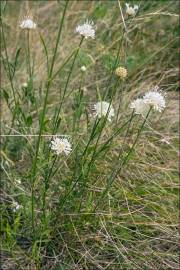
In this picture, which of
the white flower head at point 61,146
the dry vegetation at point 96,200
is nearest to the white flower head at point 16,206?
the dry vegetation at point 96,200

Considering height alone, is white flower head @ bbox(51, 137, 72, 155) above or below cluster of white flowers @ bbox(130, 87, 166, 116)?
below

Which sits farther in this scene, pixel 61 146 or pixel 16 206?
pixel 16 206

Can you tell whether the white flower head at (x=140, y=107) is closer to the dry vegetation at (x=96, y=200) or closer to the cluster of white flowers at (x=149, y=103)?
the cluster of white flowers at (x=149, y=103)

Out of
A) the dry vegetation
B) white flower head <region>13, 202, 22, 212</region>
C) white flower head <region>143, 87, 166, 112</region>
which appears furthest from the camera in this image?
white flower head <region>13, 202, 22, 212</region>

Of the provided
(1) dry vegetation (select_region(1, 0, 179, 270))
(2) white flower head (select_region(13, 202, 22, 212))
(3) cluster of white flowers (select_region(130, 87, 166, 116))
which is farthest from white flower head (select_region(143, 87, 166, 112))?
(2) white flower head (select_region(13, 202, 22, 212))

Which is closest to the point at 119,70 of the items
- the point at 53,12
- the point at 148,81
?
the point at 148,81

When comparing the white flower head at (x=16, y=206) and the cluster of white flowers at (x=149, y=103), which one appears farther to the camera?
the white flower head at (x=16, y=206)

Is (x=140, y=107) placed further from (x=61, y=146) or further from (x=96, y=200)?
(x=96, y=200)

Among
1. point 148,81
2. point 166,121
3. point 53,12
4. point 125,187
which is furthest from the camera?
point 53,12

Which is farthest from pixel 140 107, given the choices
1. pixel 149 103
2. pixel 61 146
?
pixel 61 146

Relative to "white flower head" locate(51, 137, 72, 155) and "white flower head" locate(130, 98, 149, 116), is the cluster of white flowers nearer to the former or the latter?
"white flower head" locate(130, 98, 149, 116)

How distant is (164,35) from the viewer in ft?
9.12

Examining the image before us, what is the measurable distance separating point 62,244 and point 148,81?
982 mm

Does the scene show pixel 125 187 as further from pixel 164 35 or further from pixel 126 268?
pixel 164 35
